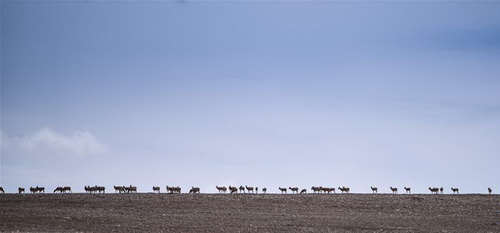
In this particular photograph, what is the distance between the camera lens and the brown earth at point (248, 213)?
1596 inches

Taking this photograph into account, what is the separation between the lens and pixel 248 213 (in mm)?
47094

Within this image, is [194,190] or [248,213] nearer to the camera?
[248,213]

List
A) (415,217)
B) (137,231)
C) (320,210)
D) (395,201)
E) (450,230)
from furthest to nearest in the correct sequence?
(395,201) < (320,210) < (415,217) < (450,230) < (137,231)

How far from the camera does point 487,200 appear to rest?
54844 mm

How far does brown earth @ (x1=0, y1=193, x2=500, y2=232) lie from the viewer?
133 feet

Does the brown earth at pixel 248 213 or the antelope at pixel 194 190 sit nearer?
the brown earth at pixel 248 213

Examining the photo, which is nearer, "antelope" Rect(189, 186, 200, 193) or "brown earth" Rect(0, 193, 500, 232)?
"brown earth" Rect(0, 193, 500, 232)

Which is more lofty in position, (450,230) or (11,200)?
(11,200)

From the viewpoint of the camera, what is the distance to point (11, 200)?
54.0 m

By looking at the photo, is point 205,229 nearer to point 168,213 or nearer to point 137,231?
point 137,231

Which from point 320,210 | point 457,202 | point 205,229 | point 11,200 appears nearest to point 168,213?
point 205,229

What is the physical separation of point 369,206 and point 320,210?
4.84 metres

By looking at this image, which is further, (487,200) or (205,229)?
(487,200)

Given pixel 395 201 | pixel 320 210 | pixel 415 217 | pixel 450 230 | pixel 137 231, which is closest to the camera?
pixel 137 231
